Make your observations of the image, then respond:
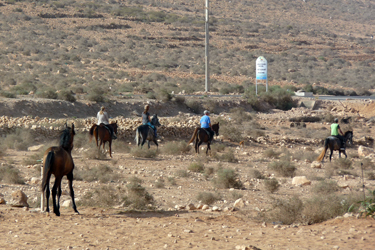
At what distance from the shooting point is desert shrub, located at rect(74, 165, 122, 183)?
46.8 ft

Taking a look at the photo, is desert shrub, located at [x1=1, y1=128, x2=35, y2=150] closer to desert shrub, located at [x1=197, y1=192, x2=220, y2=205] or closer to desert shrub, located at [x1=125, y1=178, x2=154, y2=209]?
desert shrub, located at [x1=125, y1=178, x2=154, y2=209]

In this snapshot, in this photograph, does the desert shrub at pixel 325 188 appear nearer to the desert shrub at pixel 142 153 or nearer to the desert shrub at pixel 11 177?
the desert shrub at pixel 142 153

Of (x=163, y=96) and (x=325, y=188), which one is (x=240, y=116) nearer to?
(x=163, y=96)

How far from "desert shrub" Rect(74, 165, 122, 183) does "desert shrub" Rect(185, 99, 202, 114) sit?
54.3 ft

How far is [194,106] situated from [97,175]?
1737cm

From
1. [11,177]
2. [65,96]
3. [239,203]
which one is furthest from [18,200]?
[65,96]

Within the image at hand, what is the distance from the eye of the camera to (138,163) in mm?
17828

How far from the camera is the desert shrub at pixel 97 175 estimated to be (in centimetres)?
1427

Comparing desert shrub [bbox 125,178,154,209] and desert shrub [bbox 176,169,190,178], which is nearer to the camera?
desert shrub [bbox 125,178,154,209]

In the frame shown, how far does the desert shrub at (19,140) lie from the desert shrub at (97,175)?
553cm

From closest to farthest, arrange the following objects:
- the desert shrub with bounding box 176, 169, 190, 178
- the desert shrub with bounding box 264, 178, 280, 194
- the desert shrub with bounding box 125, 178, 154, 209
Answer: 1. the desert shrub with bounding box 125, 178, 154, 209
2. the desert shrub with bounding box 264, 178, 280, 194
3. the desert shrub with bounding box 176, 169, 190, 178

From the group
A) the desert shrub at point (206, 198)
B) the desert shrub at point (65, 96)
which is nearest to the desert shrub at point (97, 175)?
the desert shrub at point (206, 198)

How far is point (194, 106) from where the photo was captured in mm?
31406

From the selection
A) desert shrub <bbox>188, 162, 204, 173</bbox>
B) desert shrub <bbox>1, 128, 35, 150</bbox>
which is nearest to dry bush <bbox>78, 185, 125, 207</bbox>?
desert shrub <bbox>188, 162, 204, 173</bbox>
